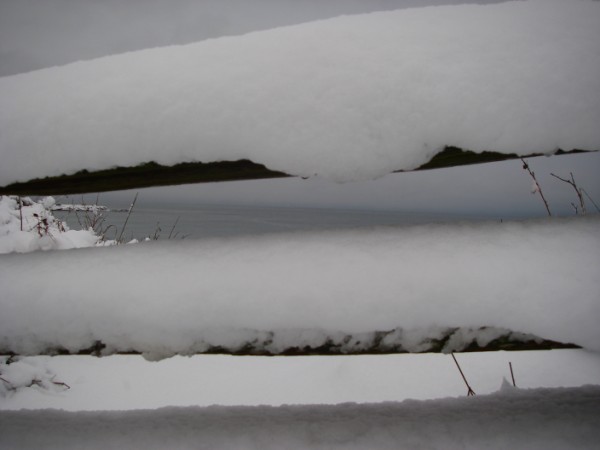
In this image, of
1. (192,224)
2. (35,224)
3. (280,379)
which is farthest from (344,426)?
(192,224)

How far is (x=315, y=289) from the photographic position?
741mm

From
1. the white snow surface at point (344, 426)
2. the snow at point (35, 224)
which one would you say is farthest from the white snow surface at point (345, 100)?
the snow at point (35, 224)

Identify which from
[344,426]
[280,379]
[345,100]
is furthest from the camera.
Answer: [280,379]

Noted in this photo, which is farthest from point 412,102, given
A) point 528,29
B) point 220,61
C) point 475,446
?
point 475,446

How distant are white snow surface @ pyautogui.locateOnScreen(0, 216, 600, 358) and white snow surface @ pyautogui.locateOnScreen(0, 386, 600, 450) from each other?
252 millimetres

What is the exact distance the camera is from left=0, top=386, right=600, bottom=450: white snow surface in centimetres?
82

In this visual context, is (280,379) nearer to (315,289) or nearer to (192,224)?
(315,289)

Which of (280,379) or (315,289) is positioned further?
(280,379)

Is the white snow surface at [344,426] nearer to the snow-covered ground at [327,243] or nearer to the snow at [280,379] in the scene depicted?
the snow-covered ground at [327,243]

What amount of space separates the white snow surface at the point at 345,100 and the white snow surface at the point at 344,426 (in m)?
0.61

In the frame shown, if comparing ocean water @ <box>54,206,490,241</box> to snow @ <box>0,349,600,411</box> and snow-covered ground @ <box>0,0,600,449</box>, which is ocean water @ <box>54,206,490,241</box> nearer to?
snow-covered ground @ <box>0,0,600,449</box>

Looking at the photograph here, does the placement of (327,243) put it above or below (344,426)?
above

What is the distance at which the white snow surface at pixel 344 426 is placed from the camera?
2.69ft

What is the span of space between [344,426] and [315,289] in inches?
15.6
